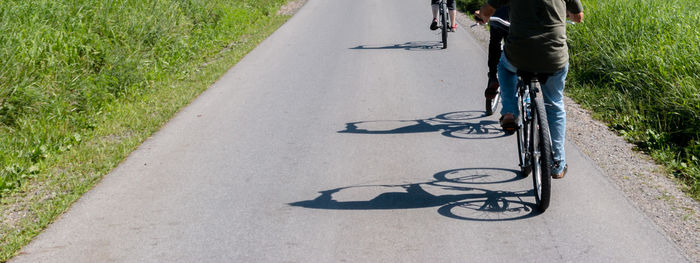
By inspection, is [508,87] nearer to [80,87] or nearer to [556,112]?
[556,112]

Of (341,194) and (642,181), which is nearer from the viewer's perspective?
(341,194)

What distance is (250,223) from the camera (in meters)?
4.98

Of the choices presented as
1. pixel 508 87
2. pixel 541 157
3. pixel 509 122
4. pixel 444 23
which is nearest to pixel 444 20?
pixel 444 23

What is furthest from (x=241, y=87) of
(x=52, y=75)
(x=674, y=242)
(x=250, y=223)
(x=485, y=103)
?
(x=674, y=242)

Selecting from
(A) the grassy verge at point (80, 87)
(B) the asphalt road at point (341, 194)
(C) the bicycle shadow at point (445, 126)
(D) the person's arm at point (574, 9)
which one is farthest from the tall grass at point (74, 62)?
(D) the person's arm at point (574, 9)

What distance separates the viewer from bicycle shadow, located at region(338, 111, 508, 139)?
7250 millimetres

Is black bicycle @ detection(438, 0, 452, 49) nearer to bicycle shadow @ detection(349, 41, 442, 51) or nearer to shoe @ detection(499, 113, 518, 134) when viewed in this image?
bicycle shadow @ detection(349, 41, 442, 51)

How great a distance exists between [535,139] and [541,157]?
279mm

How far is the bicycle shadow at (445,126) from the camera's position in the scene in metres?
7.25

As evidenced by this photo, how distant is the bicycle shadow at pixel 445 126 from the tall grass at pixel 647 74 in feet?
4.39

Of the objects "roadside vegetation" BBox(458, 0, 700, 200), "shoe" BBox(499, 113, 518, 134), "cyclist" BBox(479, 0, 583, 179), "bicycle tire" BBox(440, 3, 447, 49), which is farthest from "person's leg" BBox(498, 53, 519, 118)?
"bicycle tire" BBox(440, 3, 447, 49)

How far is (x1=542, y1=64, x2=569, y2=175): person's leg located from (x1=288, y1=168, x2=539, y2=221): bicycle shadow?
43cm

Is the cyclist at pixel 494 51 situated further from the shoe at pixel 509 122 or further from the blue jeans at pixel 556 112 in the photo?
the blue jeans at pixel 556 112

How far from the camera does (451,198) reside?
5.38 metres
